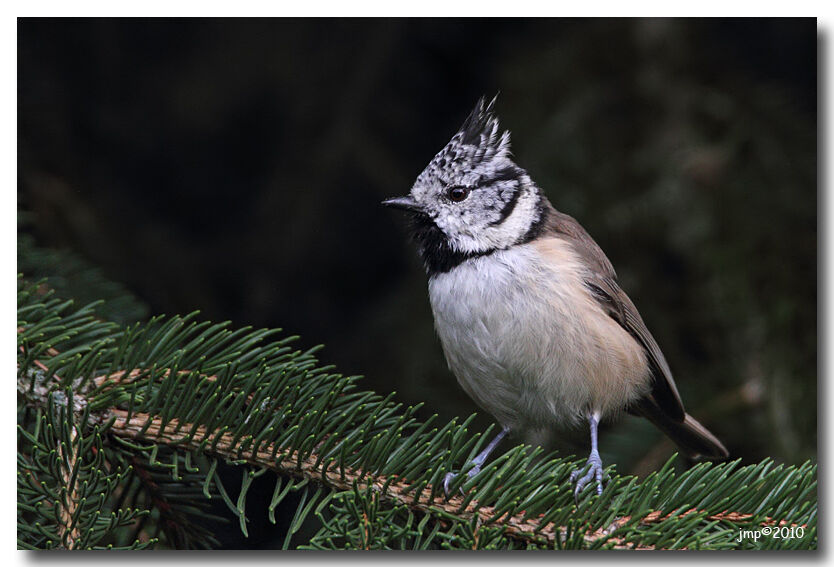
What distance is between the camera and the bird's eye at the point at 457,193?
5.56 ft

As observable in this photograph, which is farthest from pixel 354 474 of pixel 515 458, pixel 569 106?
pixel 569 106

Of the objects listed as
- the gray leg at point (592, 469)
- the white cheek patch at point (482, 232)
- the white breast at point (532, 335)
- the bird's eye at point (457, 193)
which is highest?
the bird's eye at point (457, 193)

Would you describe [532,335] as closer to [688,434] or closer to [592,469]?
[592,469]

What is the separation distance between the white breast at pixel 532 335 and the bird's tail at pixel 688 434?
137 millimetres

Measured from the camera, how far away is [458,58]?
2.25m

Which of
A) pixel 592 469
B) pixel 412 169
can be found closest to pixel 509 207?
pixel 592 469

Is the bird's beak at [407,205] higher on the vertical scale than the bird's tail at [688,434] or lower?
higher

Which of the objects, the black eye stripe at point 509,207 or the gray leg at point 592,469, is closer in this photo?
the gray leg at point 592,469

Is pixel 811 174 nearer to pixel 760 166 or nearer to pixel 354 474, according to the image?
pixel 760 166

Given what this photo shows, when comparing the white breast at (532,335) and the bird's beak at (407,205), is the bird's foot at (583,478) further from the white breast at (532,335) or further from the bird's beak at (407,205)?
the bird's beak at (407,205)

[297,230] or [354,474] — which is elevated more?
[297,230]

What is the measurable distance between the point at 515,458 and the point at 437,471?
0.12m

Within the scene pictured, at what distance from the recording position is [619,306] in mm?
1745

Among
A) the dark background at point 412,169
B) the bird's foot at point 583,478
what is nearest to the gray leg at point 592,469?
the bird's foot at point 583,478
